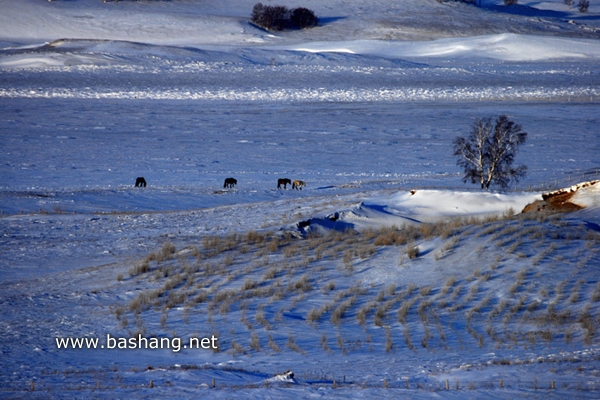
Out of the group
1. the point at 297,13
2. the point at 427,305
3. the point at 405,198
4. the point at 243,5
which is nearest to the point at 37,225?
the point at 405,198

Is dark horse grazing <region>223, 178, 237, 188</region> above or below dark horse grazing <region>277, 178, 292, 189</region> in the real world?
below

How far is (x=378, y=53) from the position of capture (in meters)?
65.1

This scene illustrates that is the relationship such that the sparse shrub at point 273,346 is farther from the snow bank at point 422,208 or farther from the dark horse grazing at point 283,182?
the dark horse grazing at point 283,182

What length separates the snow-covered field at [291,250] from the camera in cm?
723

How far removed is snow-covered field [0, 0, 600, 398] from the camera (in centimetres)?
723

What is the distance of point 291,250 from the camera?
39.8ft

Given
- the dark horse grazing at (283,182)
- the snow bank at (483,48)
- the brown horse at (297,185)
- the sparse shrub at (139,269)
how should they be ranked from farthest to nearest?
the snow bank at (483,48) < the dark horse grazing at (283,182) < the brown horse at (297,185) < the sparse shrub at (139,269)

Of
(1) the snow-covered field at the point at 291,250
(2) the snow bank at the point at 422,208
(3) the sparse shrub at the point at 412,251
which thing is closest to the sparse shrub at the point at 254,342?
(1) the snow-covered field at the point at 291,250

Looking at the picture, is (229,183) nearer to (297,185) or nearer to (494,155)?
(297,185)

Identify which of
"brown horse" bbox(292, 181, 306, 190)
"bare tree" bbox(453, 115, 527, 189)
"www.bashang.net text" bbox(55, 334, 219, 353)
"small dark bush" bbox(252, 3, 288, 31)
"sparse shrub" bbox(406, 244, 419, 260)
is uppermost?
"small dark bush" bbox(252, 3, 288, 31)

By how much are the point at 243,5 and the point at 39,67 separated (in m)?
39.5

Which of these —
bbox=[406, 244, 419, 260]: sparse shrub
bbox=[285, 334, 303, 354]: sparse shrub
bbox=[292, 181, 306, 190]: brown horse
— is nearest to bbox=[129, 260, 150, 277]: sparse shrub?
bbox=[285, 334, 303, 354]: sparse shrub

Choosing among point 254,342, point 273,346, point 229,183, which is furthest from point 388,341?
point 229,183

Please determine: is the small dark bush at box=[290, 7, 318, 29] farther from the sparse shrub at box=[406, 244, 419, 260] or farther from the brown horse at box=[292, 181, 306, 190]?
the sparse shrub at box=[406, 244, 419, 260]
